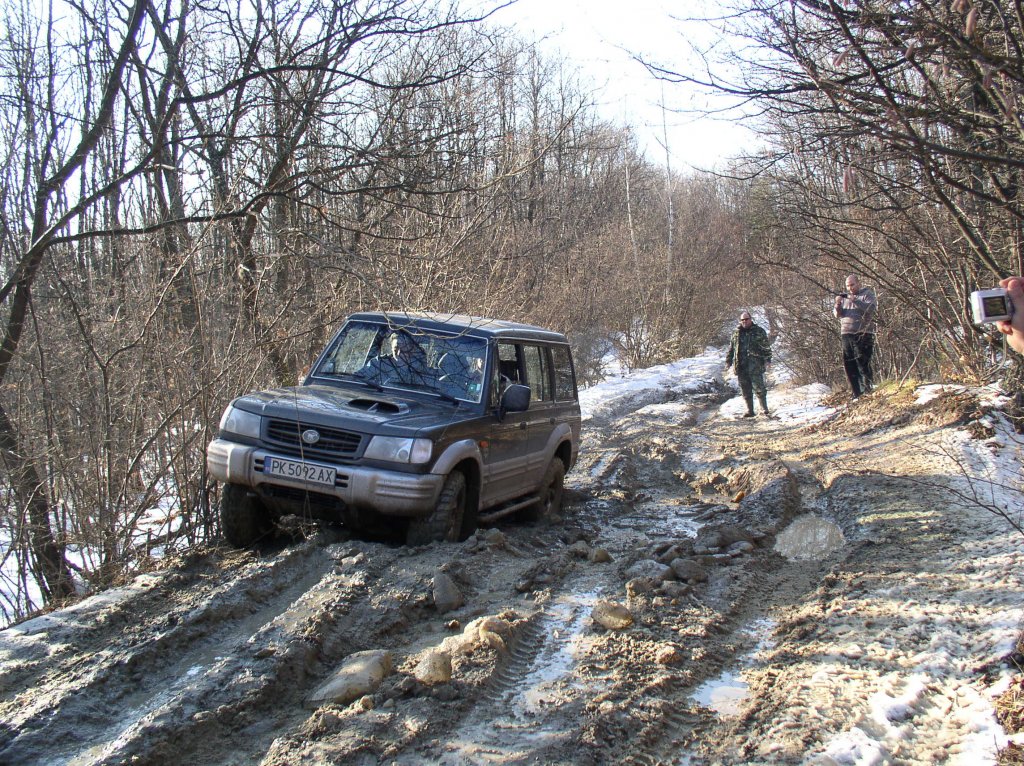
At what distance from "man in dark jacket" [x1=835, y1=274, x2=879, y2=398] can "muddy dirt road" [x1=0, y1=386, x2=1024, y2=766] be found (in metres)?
7.10

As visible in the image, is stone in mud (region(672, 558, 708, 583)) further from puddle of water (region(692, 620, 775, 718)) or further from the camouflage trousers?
the camouflage trousers

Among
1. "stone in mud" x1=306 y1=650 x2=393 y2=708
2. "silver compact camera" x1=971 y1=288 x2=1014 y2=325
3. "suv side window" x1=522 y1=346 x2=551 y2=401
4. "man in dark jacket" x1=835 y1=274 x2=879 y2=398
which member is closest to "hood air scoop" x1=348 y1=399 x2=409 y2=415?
"suv side window" x1=522 y1=346 x2=551 y2=401

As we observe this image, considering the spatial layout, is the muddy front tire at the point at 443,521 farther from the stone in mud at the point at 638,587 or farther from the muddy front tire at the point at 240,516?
the stone in mud at the point at 638,587

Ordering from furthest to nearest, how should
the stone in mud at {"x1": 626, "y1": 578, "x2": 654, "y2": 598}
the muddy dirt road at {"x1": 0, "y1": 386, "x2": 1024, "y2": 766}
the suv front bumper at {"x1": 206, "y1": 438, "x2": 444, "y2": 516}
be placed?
1. the suv front bumper at {"x1": 206, "y1": 438, "x2": 444, "y2": 516}
2. the stone in mud at {"x1": 626, "y1": 578, "x2": 654, "y2": 598}
3. the muddy dirt road at {"x1": 0, "y1": 386, "x2": 1024, "y2": 766}

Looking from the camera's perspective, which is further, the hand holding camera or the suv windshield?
the suv windshield

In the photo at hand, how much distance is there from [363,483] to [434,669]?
2115mm

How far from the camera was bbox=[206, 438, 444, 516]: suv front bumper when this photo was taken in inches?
227

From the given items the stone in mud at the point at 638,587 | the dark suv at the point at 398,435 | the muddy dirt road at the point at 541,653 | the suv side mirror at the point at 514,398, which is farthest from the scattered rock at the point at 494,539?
the stone in mud at the point at 638,587

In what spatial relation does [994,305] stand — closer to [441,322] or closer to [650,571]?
[650,571]

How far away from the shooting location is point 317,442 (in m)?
5.95

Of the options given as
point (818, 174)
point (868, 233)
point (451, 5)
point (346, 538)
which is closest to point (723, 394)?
point (868, 233)

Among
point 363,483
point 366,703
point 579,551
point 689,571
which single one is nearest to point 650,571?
point 689,571

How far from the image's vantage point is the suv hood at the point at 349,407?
235 inches

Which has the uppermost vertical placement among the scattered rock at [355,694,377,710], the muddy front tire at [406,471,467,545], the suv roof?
the suv roof
